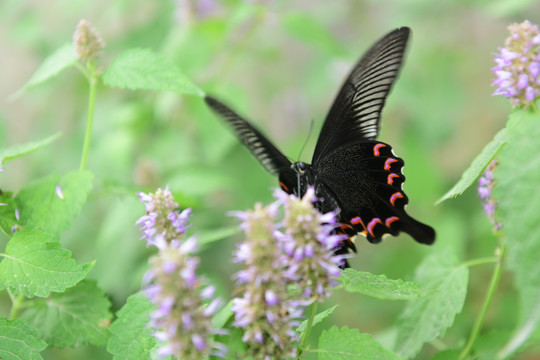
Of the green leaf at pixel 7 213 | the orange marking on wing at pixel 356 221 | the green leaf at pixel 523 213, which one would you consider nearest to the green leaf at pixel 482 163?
the green leaf at pixel 523 213

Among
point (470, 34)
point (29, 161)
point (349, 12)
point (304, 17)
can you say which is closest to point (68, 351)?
point (29, 161)

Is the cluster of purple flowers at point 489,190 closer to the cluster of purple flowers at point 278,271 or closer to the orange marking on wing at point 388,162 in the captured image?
the orange marking on wing at point 388,162

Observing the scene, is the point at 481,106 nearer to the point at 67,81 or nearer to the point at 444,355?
the point at 67,81

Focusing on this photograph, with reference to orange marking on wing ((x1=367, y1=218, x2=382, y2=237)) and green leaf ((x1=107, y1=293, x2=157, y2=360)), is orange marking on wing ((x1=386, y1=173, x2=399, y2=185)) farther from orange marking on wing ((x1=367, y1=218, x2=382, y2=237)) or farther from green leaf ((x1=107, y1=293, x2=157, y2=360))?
green leaf ((x1=107, y1=293, x2=157, y2=360))

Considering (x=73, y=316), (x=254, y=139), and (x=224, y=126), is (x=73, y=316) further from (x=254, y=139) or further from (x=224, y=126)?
(x=224, y=126)

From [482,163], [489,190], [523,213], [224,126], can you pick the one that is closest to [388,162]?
[489,190]
